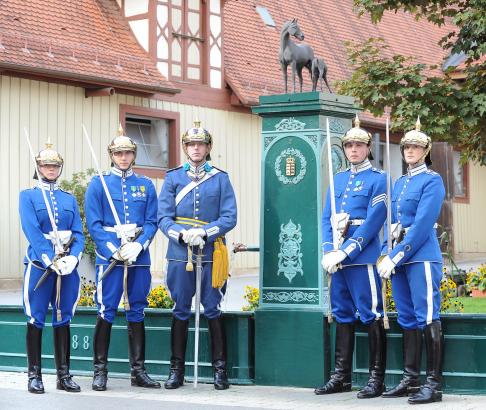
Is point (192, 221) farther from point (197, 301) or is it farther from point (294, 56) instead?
point (294, 56)

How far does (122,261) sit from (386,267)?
2.22 metres

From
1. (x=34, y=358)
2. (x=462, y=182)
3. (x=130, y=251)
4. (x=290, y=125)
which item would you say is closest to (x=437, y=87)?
(x=290, y=125)

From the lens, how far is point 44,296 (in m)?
9.89

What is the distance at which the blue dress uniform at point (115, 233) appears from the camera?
393 inches

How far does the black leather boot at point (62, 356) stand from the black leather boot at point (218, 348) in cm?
111

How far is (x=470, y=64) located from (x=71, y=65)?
772cm

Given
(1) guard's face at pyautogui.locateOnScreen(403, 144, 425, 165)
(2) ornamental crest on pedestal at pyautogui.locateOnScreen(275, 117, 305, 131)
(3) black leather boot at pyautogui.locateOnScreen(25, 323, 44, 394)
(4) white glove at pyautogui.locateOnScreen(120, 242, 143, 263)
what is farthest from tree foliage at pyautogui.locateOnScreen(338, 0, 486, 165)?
(3) black leather boot at pyautogui.locateOnScreen(25, 323, 44, 394)

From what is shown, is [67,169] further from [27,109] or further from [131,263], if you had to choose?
[131,263]

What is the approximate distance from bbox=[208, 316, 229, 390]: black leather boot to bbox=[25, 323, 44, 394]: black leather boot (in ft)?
4.49

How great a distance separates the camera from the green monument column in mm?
9773

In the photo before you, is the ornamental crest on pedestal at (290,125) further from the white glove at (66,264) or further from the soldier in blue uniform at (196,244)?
the white glove at (66,264)

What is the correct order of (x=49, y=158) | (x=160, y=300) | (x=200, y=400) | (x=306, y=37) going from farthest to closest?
(x=306, y=37), (x=160, y=300), (x=49, y=158), (x=200, y=400)

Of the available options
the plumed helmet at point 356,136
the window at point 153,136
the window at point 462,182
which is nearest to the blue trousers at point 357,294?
the plumed helmet at point 356,136

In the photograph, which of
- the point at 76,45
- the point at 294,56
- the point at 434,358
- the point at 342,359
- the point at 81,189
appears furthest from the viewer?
the point at 76,45
